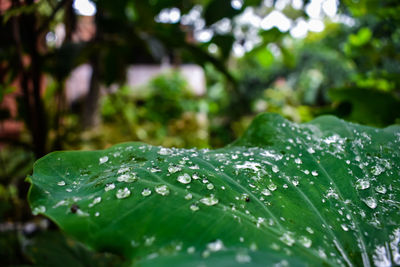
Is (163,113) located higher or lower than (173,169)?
lower

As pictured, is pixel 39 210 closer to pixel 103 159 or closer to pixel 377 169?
pixel 103 159

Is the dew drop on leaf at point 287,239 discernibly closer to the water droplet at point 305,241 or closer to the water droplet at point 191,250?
the water droplet at point 305,241

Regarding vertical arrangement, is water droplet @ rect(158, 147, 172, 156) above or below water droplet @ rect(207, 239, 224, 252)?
above

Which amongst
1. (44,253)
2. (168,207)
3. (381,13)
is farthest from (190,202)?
(381,13)

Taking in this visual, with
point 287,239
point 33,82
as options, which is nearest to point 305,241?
point 287,239

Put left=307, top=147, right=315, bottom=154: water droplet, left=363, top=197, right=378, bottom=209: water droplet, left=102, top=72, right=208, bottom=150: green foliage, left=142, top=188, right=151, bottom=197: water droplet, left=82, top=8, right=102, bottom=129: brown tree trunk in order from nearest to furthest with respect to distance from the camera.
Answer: left=142, top=188, right=151, bottom=197: water droplet → left=363, top=197, right=378, bottom=209: water droplet → left=307, top=147, right=315, bottom=154: water droplet → left=82, top=8, right=102, bottom=129: brown tree trunk → left=102, top=72, right=208, bottom=150: green foliage

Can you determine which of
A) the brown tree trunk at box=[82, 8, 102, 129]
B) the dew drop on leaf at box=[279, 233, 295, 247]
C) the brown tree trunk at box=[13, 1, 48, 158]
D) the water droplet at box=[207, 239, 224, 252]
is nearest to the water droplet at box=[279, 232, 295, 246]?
the dew drop on leaf at box=[279, 233, 295, 247]

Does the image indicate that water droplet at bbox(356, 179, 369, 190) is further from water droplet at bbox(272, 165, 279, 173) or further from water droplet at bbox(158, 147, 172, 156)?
water droplet at bbox(158, 147, 172, 156)
